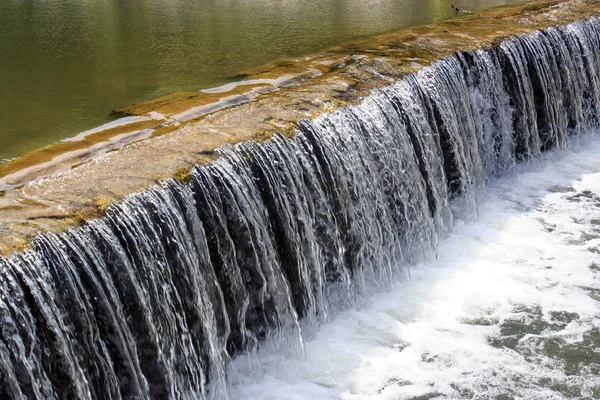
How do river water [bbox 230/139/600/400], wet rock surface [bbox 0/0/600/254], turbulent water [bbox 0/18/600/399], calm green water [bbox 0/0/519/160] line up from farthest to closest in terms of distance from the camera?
calm green water [bbox 0/0/519/160] → river water [bbox 230/139/600/400] → wet rock surface [bbox 0/0/600/254] → turbulent water [bbox 0/18/600/399]

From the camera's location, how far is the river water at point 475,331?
5246 mm

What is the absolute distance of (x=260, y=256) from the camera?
545cm

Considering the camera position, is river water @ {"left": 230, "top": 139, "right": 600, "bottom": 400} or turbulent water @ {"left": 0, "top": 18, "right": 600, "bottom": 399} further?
river water @ {"left": 230, "top": 139, "right": 600, "bottom": 400}

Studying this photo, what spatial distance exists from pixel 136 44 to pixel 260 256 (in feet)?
18.5

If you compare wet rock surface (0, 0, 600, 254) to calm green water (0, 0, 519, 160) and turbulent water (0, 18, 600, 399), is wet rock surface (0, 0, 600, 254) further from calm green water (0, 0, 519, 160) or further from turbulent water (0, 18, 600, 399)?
calm green water (0, 0, 519, 160)

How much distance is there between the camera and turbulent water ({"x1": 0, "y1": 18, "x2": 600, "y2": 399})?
420 centimetres

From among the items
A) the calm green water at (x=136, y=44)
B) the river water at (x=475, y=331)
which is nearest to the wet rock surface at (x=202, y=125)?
the calm green water at (x=136, y=44)

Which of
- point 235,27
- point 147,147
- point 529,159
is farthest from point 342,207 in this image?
point 235,27

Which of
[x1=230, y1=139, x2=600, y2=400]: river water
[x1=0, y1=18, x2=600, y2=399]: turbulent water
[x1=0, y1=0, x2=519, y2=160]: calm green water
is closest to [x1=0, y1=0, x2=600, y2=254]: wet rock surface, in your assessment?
[x1=0, y1=18, x2=600, y2=399]: turbulent water

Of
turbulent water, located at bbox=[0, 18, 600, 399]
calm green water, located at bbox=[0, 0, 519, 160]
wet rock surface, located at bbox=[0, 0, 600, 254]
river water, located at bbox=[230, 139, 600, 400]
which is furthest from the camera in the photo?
calm green water, located at bbox=[0, 0, 519, 160]

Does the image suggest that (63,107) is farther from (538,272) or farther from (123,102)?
(538,272)

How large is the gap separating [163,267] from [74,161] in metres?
1.20

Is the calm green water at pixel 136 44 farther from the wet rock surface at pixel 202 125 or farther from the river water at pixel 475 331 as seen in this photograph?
the river water at pixel 475 331

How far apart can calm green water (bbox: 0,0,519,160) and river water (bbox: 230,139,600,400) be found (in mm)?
2814
